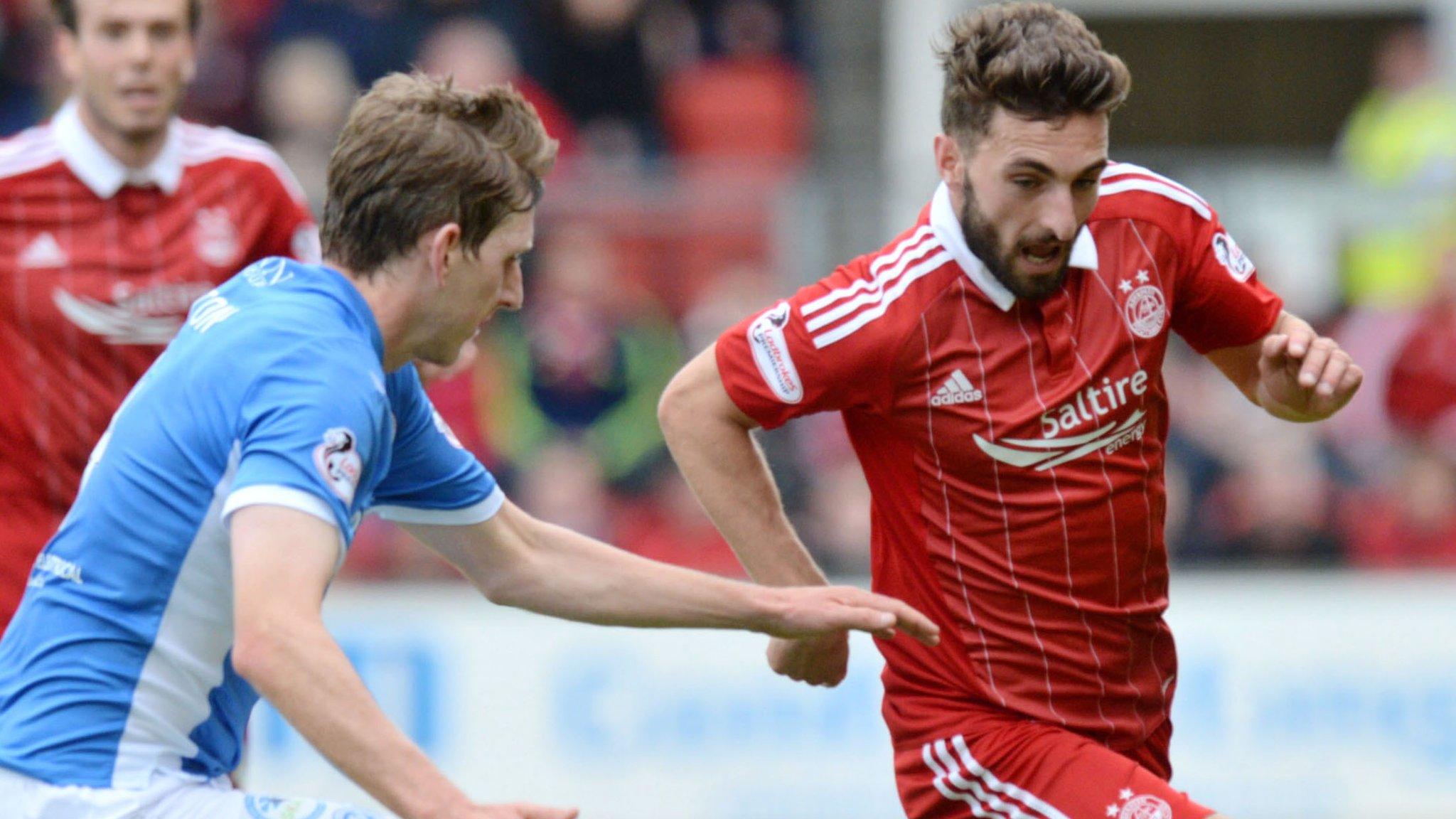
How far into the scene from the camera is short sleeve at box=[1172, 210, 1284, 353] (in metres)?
4.20

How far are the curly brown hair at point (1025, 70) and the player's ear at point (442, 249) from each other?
117 centimetres

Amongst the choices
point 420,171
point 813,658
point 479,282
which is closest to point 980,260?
point 813,658

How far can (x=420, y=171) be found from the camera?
336 centimetres

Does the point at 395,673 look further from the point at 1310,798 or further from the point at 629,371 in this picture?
the point at 1310,798

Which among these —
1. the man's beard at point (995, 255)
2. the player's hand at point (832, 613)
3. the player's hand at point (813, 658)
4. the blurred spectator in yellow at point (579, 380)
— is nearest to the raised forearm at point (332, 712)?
the player's hand at point (832, 613)

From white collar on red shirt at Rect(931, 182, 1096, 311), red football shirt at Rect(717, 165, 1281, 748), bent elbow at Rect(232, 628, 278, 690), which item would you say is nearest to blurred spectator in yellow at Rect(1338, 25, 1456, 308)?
red football shirt at Rect(717, 165, 1281, 748)

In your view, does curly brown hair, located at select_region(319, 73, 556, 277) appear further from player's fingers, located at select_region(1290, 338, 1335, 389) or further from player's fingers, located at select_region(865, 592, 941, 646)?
player's fingers, located at select_region(1290, 338, 1335, 389)

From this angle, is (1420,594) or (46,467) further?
(1420,594)

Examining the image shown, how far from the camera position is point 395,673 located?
855cm

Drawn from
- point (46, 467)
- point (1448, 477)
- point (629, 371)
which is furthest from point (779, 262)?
point (46, 467)

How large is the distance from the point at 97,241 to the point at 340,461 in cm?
238

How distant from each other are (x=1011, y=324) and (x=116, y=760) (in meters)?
1.96

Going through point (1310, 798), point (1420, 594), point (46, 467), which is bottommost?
point (1310, 798)

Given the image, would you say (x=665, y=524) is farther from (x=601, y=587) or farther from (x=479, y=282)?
(x=479, y=282)
